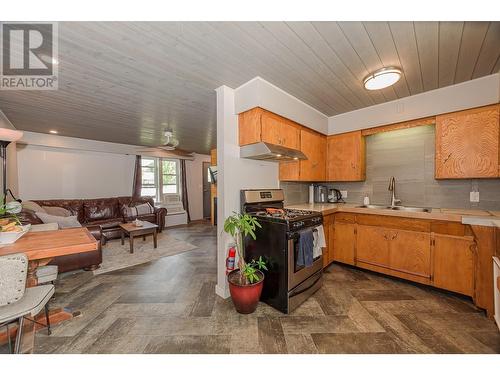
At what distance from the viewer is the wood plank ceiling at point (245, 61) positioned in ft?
4.78

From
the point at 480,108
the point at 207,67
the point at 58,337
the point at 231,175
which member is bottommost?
the point at 58,337

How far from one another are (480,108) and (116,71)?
3.96 metres

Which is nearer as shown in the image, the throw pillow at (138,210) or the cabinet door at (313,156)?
the cabinet door at (313,156)

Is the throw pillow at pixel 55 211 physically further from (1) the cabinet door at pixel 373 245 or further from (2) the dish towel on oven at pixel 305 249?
(1) the cabinet door at pixel 373 245

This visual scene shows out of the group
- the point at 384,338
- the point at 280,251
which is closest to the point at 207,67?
the point at 280,251

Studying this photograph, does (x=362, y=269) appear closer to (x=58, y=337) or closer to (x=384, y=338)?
(x=384, y=338)

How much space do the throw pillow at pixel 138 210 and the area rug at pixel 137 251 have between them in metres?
0.65

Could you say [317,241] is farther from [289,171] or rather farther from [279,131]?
[279,131]

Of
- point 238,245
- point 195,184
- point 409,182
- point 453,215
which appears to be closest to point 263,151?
point 238,245

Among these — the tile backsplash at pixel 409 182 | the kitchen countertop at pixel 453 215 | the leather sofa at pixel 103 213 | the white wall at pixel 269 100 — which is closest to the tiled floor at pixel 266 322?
the kitchen countertop at pixel 453 215

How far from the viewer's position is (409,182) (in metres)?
2.90

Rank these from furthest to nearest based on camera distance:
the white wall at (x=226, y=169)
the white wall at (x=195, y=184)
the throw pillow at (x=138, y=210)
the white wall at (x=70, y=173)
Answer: the white wall at (x=195, y=184) < the throw pillow at (x=138, y=210) < the white wall at (x=70, y=173) < the white wall at (x=226, y=169)

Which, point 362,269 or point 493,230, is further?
point 362,269

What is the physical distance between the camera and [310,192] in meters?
3.58
